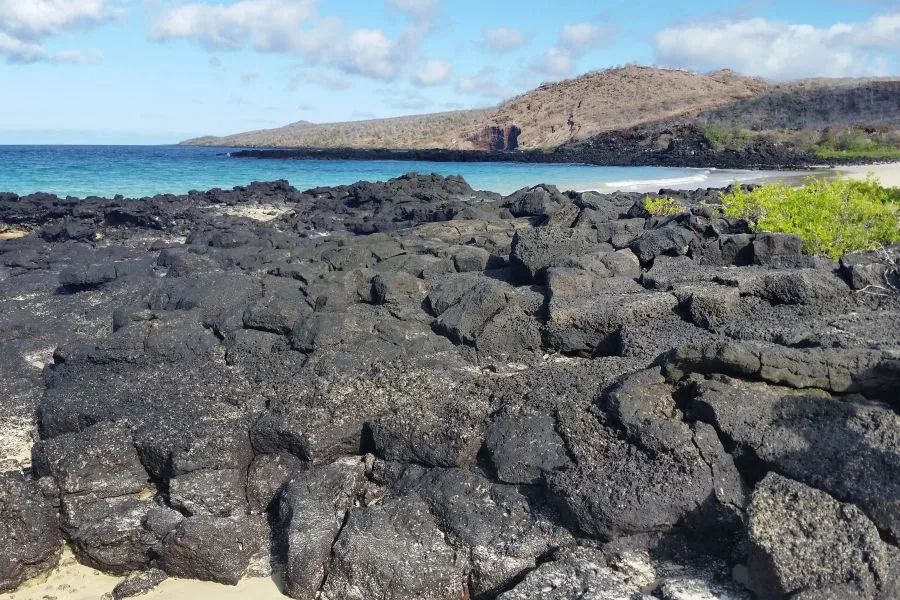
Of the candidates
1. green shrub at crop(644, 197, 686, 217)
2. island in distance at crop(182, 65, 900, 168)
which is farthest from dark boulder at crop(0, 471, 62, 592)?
island in distance at crop(182, 65, 900, 168)

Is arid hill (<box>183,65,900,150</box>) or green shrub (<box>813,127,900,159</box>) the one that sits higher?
arid hill (<box>183,65,900,150</box>)

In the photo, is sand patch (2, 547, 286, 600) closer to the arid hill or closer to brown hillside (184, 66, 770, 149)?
the arid hill

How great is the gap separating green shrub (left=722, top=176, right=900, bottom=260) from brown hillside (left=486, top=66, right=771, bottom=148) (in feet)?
211

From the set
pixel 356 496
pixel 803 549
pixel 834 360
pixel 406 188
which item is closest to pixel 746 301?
pixel 834 360

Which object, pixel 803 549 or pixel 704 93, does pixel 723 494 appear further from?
pixel 704 93

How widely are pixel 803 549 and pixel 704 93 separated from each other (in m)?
82.6

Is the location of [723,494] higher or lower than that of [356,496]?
higher

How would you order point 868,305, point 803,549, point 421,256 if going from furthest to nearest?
1. point 421,256
2. point 868,305
3. point 803,549

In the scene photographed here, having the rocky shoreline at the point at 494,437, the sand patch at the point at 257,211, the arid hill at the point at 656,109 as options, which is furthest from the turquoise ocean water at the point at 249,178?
the rocky shoreline at the point at 494,437

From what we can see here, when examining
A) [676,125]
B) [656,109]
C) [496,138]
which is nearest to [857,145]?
[676,125]

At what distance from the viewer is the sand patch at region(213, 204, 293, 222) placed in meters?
23.1

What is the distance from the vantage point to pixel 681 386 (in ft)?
16.8

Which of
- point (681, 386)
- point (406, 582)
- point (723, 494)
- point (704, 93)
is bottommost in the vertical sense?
point (406, 582)

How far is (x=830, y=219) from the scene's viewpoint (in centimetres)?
960
